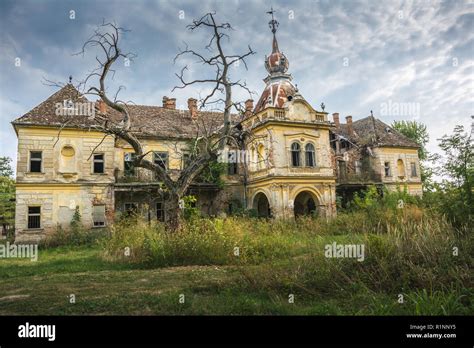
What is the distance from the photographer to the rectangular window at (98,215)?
808 inches

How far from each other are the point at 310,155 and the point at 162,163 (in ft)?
31.9

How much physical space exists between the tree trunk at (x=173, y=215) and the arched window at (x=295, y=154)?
467 inches

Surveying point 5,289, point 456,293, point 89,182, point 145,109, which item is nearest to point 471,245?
point 456,293

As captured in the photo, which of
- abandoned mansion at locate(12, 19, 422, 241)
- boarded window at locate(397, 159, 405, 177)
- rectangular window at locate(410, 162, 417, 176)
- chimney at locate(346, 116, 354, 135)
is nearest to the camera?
abandoned mansion at locate(12, 19, 422, 241)

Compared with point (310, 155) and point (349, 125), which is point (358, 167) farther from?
point (310, 155)

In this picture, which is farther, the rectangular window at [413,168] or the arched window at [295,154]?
the rectangular window at [413,168]

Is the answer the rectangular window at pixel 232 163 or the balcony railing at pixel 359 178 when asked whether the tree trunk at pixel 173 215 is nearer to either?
the rectangular window at pixel 232 163

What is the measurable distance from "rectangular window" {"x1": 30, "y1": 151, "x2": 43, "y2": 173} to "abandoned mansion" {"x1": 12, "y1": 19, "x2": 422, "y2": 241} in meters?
0.05

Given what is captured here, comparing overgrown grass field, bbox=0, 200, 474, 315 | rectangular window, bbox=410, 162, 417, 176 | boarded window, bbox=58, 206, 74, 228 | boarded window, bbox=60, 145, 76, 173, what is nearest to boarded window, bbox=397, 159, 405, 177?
rectangular window, bbox=410, 162, 417, 176

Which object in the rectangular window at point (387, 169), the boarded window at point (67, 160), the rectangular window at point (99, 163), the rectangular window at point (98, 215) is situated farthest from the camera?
the rectangular window at point (387, 169)

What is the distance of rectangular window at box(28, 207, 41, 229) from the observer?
760 inches

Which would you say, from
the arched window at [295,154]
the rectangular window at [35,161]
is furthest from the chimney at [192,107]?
the rectangular window at [35,161]

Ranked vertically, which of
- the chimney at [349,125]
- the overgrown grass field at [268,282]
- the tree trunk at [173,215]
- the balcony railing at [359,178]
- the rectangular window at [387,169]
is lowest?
the overgrown grass field at [268,282]

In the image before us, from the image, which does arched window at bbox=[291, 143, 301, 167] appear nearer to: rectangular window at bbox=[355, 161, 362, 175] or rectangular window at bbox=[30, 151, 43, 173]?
rectangular window at bbox=[355, 161, 362, 175]
